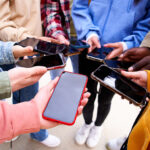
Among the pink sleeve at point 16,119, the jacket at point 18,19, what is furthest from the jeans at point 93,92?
the pink sleeve at point 16,119

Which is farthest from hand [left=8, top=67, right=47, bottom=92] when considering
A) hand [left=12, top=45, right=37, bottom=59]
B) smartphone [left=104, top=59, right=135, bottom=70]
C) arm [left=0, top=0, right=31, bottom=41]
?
smartphone [left=104, top=59, right=135, bottom=70]

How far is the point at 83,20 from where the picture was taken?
2.70 feet

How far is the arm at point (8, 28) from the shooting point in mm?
699

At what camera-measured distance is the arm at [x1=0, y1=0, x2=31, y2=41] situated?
70 cm

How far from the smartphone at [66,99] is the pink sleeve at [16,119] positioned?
0.22 feet

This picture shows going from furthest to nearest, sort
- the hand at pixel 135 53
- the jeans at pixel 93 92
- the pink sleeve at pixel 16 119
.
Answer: the jeans at pixel 93 92 < the hand at pixel 135 53 < the pink sleeve at pixel 16 119

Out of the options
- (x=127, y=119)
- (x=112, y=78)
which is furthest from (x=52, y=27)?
(x=127, y=119)

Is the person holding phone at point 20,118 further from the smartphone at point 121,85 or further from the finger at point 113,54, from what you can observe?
the finger at point 113,54

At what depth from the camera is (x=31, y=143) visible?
1008mm

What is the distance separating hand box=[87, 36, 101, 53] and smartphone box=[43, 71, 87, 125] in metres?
0.23

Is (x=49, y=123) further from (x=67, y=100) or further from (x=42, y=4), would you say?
(x=42, y=4)

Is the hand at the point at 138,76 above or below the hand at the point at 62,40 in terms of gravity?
below

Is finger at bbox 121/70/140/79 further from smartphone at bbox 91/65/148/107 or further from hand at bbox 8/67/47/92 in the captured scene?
hand at bbox 8/67/47/92

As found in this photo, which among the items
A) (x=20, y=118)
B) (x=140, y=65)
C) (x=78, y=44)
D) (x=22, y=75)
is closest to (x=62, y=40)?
(x=78, y=44)
